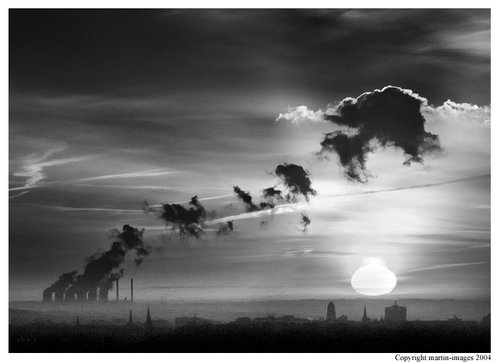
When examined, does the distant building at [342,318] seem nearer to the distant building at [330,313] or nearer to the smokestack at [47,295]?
the distant building at [330,313]

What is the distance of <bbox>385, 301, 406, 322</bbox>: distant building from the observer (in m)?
21.8

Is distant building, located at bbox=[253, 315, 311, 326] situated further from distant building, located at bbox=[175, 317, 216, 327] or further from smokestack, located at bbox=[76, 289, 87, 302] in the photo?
smokestack, located at bbox=[76, 289, 87, 302]

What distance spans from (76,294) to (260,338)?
8.16 metres

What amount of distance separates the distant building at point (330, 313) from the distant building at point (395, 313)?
139 cm

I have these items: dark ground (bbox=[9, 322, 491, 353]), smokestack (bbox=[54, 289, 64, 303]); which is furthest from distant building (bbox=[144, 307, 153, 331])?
smokestack (bbox=[54, 289, 64, 303])

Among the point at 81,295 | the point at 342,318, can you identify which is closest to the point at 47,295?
the point at 81,295

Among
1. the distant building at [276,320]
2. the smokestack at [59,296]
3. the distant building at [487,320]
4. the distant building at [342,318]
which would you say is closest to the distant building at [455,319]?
the distant building at [487,320]

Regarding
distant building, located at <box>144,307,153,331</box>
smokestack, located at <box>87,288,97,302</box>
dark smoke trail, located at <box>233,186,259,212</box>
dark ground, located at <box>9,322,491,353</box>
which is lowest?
dark ground, located at <box>9,322,491,353</box>

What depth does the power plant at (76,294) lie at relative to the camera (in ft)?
68.7

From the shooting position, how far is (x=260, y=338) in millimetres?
20297

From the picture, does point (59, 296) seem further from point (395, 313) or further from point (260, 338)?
point (395, 313)

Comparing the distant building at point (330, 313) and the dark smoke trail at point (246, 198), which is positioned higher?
the dark smoke trail at point (246, 198)

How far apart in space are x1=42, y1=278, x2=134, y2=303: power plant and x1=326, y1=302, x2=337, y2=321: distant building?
→ 16.3 ft
